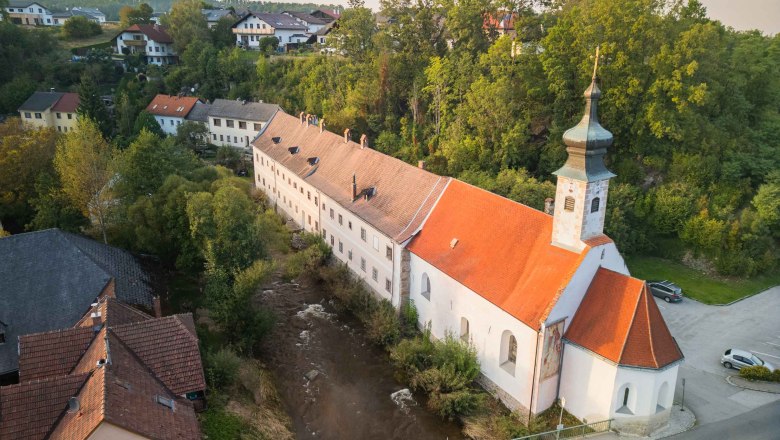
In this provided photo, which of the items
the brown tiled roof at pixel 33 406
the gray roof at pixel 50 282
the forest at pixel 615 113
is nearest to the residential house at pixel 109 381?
the brown tiled roof at pixel 33 406

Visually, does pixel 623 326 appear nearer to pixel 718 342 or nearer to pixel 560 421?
pixel 560 421

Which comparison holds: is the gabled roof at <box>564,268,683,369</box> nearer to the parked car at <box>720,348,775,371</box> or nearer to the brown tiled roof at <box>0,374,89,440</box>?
the parked car at <box>720,348,775,371</box>

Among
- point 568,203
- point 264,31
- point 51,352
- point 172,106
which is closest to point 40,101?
point 172,106

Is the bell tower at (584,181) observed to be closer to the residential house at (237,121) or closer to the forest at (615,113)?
the forest at (615,113)

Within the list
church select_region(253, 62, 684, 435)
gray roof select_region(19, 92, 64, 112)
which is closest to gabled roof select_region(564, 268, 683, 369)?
church select_region(253, 62, 684, 435)

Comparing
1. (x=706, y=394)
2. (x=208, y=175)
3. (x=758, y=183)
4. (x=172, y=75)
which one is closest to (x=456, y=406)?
(x=706, y=394)

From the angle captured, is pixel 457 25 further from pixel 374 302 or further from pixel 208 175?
pixel 374 302

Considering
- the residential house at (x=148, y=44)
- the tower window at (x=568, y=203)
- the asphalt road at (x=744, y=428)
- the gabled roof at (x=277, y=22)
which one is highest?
the gabled roof at (x=277, y=22)
